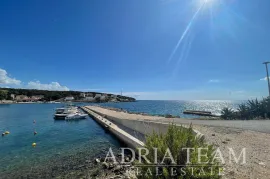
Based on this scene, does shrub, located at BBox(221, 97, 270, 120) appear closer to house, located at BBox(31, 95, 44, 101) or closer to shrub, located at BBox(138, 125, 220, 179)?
shrub, located at BBox(138, 125, 220, 179)

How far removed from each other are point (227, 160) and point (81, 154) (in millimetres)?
8716

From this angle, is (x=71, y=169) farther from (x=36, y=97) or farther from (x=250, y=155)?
(x=36, y=97)

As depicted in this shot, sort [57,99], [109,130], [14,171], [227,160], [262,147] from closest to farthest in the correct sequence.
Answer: [227,160]
[262,147]
[14,171]
[109,130]
[57,99]

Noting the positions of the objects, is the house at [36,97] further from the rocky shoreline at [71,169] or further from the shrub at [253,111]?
the shrub at [253,111]

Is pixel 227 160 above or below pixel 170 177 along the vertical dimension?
below

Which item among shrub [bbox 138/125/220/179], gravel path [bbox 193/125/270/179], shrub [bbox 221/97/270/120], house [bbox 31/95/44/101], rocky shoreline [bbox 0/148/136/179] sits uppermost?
house [bbox 31/95/44/101]

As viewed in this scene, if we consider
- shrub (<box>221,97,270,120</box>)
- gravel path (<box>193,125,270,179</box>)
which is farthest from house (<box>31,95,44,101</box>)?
gravel path (<box>193,125,270,179</box>)

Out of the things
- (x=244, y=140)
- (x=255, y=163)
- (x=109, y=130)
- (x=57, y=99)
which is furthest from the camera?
(x=57, y=99)

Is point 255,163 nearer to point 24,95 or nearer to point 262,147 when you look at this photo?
point 262,147

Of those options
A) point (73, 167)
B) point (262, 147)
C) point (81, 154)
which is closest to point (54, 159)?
point (81, 154)

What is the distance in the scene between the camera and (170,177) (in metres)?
2.99

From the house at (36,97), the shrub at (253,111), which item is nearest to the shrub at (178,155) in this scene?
the shrub at (253,111)

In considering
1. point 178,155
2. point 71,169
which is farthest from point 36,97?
point 178,155

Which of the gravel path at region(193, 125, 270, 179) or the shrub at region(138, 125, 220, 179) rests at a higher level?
the shrub at region(138, 125, 220, 179)
